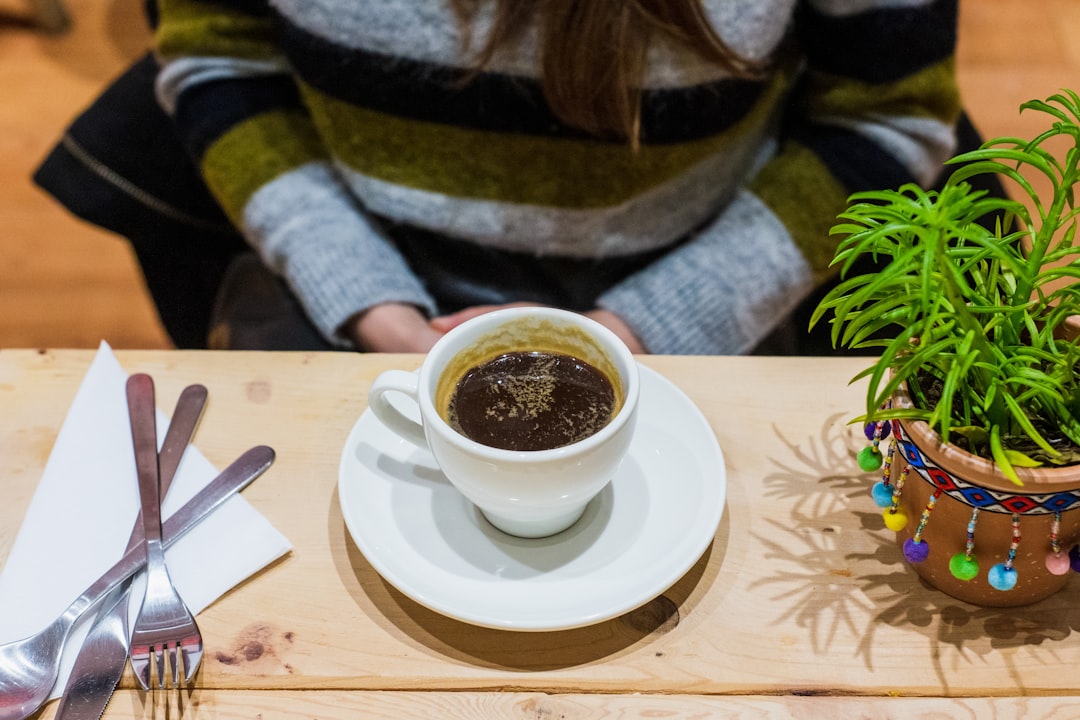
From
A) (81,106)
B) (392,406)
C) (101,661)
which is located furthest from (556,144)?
(81,106)

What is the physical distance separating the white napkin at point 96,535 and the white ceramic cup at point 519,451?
0.14 metres

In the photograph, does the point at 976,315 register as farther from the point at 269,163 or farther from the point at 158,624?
the point at 269,163

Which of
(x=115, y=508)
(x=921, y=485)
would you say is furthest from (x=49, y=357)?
(x=921, y=485)

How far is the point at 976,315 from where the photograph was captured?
557 mm

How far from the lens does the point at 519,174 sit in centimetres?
97

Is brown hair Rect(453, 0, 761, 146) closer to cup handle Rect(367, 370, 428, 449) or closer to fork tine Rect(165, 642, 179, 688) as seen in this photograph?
cup handle Rect(367, 370, 428, 449)

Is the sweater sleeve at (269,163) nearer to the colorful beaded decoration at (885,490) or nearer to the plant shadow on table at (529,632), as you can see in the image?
the plant shadow on table at (529,632)

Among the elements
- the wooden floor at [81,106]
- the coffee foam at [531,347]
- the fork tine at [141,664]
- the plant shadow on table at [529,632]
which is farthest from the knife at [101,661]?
the wooden floor at [81,106]

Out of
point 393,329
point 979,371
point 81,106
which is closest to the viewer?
point 979,371

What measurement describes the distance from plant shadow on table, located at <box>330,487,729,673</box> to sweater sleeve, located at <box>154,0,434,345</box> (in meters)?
0.45

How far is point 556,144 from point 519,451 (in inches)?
17.8

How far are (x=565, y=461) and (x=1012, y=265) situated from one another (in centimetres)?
28

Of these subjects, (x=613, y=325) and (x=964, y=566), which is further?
(x=613, y=325)

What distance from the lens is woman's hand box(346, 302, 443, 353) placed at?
973mm
